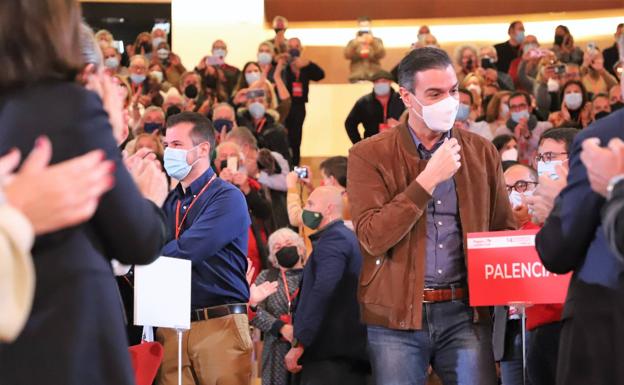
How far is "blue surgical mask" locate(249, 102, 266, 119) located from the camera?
496 inches

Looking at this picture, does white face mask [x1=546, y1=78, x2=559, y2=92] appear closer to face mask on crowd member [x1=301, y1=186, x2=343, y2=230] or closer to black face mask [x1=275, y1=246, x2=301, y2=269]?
black face mask [x1=275, y1=246, x2=301, y2=269]

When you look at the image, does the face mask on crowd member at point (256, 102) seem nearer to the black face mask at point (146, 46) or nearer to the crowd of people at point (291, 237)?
the crowd of people at point (291, 237)

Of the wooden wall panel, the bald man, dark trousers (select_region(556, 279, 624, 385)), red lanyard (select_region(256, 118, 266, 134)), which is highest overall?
the wooden wall panel


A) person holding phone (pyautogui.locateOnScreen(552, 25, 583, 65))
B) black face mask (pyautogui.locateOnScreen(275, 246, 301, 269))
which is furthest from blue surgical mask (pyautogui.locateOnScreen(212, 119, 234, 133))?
person holding phone (pyautogui.locateOnScreen(552, 25, 583, 65))

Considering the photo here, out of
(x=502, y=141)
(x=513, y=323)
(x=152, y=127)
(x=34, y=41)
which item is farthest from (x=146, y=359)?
(x=152, y=127)

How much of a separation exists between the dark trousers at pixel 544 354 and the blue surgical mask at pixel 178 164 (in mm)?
1864

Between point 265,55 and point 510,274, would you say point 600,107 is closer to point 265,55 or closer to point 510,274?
point 265,55

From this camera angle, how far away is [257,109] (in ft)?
41.4

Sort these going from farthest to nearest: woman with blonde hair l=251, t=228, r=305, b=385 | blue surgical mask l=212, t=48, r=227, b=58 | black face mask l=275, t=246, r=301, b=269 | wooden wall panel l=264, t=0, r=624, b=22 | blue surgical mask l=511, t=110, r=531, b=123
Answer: wooden wall panel l=264, t=0, r=624, b=22, blue surgical mask l=212, t=48, r=227, b=58, blue surgical mask l=511, t=110, r=531, b=123, black face mask l=275, t=246, r=301, b=269, woman with blonde hair l=251, t=228, r=305, b=385

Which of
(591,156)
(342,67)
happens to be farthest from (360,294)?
(342,67)

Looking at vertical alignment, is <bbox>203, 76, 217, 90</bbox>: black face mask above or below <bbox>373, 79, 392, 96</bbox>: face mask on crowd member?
below

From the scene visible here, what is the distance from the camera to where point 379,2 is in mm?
20250

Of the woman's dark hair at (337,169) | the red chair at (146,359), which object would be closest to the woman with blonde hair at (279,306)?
the woman's dark hair at (337,169)

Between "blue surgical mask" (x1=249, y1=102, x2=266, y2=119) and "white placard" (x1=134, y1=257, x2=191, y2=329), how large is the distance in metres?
7.99
